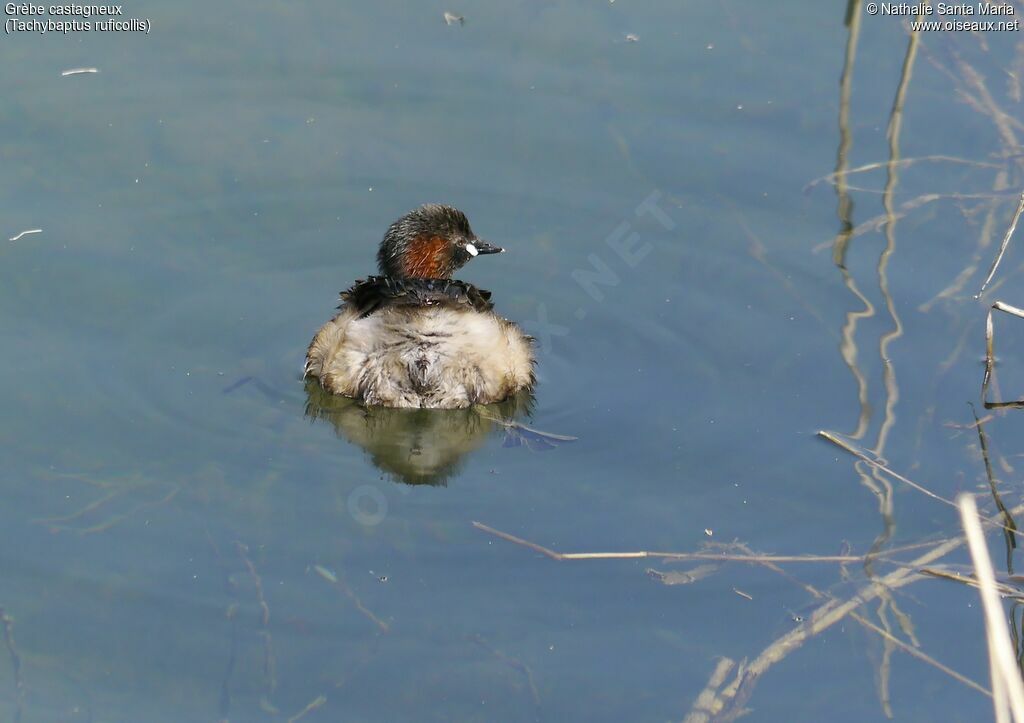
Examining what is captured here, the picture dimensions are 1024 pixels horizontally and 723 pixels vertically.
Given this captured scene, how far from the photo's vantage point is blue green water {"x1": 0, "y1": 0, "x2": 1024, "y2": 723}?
5652mm

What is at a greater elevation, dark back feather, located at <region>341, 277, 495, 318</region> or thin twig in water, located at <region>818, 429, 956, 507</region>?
dark back feather, located at <region>341, 277, 495, 318</region>

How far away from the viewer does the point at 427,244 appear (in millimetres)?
8195

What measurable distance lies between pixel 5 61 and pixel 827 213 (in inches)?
215

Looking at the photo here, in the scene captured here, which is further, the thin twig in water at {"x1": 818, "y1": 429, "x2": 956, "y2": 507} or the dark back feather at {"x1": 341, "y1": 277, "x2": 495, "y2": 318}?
the dark back feather at {"x1": 341, "y1": 277, "x2": 495, "y2": 318}

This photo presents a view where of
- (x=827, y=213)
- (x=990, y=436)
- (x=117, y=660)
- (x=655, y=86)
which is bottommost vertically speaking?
(x=117, y=660)

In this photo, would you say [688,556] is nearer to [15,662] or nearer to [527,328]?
[527,328]

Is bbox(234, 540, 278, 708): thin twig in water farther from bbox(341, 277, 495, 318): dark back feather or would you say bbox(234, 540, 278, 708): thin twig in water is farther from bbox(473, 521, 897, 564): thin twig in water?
bbox(341, 277, 495, 318): dark back feather

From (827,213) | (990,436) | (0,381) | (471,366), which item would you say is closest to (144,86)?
(0,381)

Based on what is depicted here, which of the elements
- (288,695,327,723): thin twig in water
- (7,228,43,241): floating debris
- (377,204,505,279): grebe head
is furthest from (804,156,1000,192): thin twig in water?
(288,695,327,723): thin twig in water

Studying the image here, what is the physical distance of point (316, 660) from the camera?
18.2 ft

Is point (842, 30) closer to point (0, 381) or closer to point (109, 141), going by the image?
point (109, 141)

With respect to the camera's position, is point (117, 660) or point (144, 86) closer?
point (117, 660)

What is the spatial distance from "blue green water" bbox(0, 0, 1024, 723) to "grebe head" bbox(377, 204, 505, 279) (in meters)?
0.46

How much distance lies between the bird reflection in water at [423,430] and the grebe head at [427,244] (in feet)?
3.22
